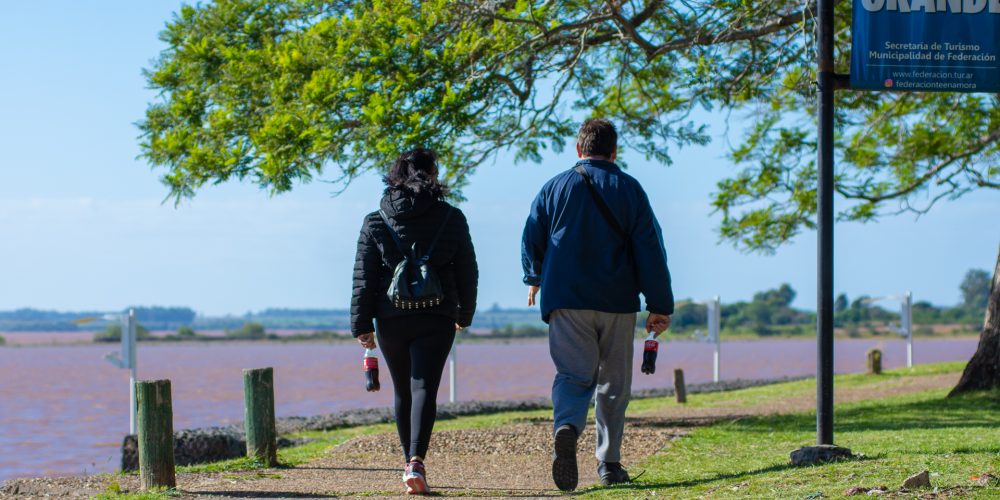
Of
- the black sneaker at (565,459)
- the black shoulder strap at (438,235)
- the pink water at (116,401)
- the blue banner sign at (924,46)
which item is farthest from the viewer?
the pink water at (116,401)

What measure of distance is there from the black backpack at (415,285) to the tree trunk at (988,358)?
9.13 meters

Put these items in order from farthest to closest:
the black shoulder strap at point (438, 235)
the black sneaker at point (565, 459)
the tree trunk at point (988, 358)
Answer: the tree trunk at point (988, 358), the black shoulder strap at point (438, 235), the black sneaker at point (565, 459)

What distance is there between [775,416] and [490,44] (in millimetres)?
4753

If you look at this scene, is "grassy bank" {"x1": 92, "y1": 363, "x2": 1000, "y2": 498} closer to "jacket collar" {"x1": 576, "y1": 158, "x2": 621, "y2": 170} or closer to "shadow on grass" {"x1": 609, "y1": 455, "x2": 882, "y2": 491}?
"shadow on grass" {"x1": 609, "y1": 455, "x2": 882, "y2": 491}

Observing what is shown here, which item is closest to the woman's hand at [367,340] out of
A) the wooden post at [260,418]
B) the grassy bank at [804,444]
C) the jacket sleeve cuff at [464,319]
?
the jacket sleeve cuff at [464,319]

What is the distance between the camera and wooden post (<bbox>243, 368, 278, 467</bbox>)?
28.9 feet

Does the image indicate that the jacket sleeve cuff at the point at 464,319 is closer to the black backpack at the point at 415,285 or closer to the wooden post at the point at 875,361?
the black backpack at the point at 415,285

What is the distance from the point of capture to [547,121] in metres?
13.6

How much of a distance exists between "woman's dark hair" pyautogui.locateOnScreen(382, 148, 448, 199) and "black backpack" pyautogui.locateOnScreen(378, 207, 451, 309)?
0.38 metres

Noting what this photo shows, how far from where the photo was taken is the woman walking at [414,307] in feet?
21.7

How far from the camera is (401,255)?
6641 millimetres

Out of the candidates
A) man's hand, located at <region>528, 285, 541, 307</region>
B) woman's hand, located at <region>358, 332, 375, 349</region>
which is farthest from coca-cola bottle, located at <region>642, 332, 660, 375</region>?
woman's hand, located at <region>358, 332, 375, 349</region>

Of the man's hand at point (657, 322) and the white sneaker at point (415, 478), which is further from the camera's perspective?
the white sneaker at point (415, 478)

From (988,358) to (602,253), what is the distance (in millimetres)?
8732
